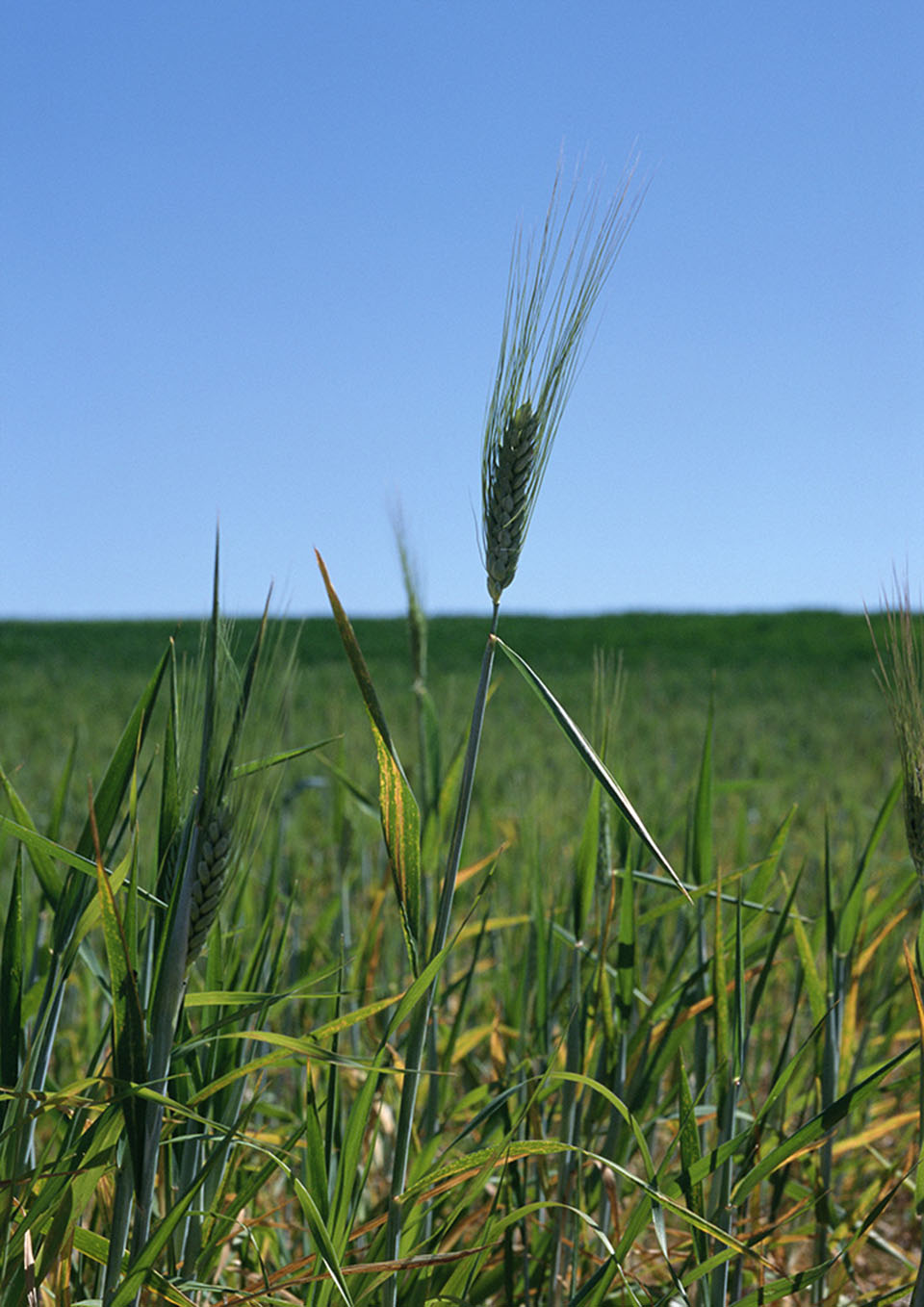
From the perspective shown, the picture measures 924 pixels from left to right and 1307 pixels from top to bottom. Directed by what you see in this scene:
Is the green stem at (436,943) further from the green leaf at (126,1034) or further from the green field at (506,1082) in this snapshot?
the green leaf at (126,1034)

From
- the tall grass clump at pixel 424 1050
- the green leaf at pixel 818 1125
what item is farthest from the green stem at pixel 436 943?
the green leaf at pixel 818 1125

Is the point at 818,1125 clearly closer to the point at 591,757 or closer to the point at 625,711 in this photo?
the point at 591,757

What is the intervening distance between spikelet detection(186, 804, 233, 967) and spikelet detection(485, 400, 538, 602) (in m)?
0.25

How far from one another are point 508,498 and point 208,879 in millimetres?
333

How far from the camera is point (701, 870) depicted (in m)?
1.30

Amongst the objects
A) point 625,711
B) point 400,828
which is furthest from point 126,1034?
point 625,711

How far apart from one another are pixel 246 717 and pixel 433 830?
0.73 metres

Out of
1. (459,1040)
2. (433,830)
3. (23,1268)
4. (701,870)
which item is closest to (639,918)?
(701,870)

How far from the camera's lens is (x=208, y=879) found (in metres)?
0.71

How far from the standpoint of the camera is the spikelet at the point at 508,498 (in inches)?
28.7

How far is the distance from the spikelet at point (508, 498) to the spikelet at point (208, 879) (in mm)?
250

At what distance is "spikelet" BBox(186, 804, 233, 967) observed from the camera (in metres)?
0.70

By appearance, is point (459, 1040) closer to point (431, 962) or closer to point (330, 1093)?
point (330, 1093)

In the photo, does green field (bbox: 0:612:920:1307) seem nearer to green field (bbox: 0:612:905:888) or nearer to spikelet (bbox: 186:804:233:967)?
spikelet (bbox: 186:804:233:967)
